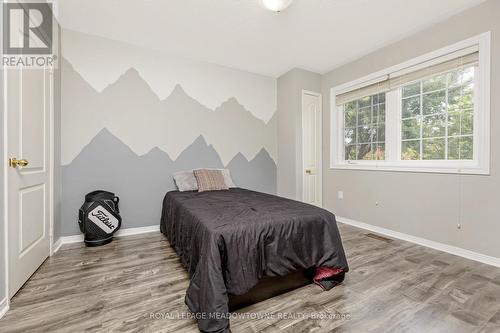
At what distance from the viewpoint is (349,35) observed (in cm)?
276

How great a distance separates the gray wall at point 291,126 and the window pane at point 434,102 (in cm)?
167

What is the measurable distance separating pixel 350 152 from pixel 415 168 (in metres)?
1.07

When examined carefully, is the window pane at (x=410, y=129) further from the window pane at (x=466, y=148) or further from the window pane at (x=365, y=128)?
the window pane at (x=466, y=148)

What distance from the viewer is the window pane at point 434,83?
2.54 metres

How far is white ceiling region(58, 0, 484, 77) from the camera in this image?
7.29ft

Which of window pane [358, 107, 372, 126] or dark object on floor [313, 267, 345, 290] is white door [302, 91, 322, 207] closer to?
Answer: window pane [358, 107, 372, 126]

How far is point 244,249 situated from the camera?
1.43 m

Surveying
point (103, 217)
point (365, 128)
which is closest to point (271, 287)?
point (103, 217)

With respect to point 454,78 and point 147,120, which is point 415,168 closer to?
point 454,78

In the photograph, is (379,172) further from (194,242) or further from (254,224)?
(194,242)

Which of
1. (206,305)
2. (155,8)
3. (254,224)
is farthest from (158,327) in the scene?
(155,8)

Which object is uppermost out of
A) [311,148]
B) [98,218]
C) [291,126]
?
[291,126]

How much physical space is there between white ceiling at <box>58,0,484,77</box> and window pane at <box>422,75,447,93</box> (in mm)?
621

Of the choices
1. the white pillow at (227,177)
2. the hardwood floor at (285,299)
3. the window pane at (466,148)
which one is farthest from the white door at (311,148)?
the window pane at (466,148)
